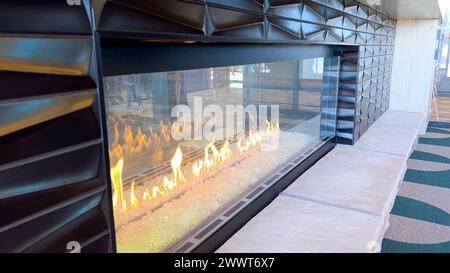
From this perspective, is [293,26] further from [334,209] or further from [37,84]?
[37,84]

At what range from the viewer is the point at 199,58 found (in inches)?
45.8

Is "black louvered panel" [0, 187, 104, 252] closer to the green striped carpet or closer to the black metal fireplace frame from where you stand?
the black metal fireplace frame

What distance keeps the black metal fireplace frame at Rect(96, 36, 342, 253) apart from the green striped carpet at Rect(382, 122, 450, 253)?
56 centimetres

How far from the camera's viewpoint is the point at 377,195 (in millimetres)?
1821

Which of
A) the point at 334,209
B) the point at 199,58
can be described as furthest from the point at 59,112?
the point at 334,209

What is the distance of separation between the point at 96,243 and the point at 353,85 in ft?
7.55

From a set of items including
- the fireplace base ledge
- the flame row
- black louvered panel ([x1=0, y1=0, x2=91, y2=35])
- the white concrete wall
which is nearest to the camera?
black louvered panel ([x1=0, y1=0, x2=91, y2=35])

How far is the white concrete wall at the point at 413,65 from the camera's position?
4.13 m

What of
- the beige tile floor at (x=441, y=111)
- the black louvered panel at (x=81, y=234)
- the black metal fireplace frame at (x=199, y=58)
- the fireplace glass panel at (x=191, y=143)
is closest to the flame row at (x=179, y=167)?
the fireplace glass panel at (x=191, y=143)

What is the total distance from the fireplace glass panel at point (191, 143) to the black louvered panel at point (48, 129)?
24cm

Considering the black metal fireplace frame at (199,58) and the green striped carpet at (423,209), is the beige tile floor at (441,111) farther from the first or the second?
the black metal fireplace frame at (199,58)

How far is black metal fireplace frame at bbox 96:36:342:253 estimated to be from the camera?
2.82 feet

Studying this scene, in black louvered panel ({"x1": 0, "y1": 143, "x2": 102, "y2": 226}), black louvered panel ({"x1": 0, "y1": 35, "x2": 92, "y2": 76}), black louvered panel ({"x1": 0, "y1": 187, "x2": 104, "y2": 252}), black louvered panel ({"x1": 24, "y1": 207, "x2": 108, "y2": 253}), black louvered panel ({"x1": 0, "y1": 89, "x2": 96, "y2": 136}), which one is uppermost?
black louvered panel ({"x1": 0, "y1": 35, "x2": 92, "y2": 76})

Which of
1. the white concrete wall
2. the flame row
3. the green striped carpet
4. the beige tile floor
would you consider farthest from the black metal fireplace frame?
the beige tile floor
